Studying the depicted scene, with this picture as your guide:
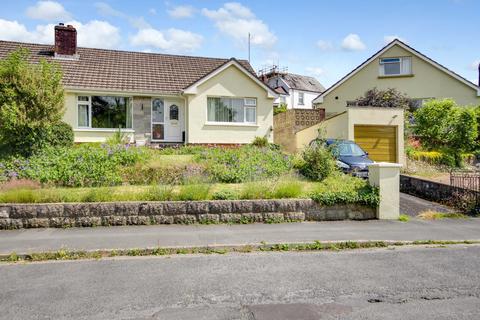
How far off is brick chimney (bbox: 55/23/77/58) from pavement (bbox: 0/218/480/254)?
15.8 metres

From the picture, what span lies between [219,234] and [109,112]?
14.2 m

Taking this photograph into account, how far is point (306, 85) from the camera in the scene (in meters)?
57.3

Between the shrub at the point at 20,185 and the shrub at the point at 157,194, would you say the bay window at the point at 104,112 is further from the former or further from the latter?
the shrub at the point at 157,194

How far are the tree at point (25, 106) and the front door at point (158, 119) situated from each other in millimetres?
7928

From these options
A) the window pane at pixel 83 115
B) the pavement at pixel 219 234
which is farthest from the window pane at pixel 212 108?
the pavement at pixel 219 234

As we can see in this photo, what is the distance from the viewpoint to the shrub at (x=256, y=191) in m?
10.0

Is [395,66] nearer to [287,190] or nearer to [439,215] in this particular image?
[439,215]

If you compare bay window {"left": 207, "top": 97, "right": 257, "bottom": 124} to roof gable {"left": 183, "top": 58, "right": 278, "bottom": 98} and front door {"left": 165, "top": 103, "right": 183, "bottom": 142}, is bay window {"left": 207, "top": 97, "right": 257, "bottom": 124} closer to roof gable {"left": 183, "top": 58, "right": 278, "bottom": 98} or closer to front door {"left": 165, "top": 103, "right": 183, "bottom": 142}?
roof gable {"left": 183, "top": 58, "right": 278, "bottom": 98}

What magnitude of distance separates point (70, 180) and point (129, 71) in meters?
12.8

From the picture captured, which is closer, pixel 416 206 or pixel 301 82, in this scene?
pixel 416 206

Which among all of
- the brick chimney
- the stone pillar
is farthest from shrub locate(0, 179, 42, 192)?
the brick chimney

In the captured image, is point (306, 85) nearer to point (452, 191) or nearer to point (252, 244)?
point (452, 191)

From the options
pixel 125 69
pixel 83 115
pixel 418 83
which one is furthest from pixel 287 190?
pixel 418 83

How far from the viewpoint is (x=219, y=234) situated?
844cm
